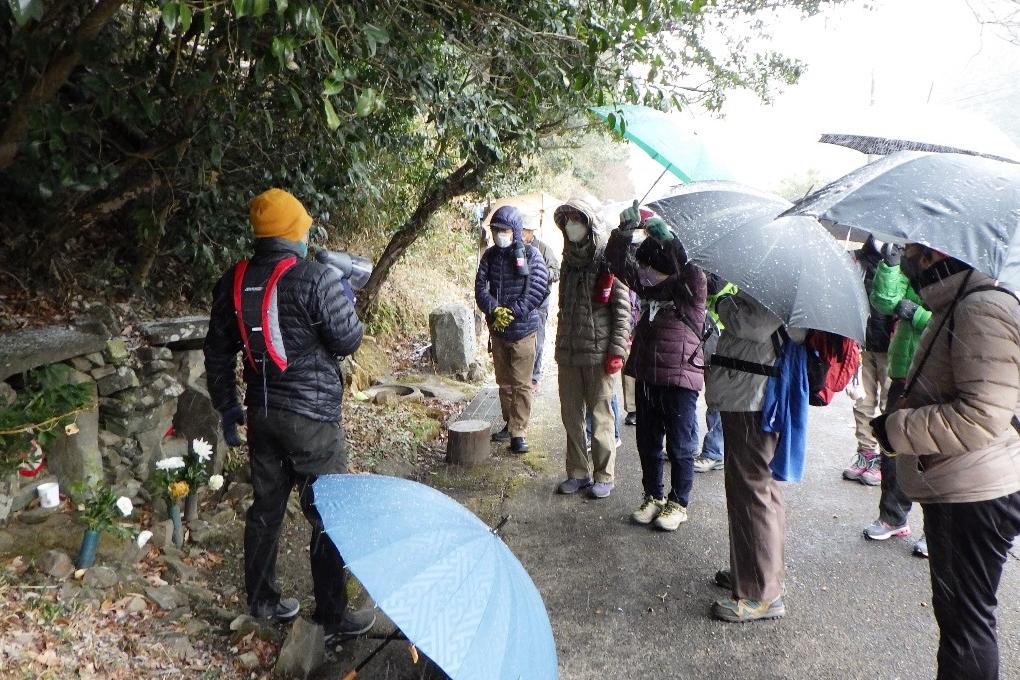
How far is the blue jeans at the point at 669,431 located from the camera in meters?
4.23

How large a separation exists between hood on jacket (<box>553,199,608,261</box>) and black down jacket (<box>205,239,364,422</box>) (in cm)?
207

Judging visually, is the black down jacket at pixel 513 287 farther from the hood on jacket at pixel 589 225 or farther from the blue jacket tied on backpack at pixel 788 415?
the blue jacket tied on backpack at pixel 788 415

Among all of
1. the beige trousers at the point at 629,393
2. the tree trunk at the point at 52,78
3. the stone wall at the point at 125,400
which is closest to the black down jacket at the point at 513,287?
the beige trousers at the point at 629,393

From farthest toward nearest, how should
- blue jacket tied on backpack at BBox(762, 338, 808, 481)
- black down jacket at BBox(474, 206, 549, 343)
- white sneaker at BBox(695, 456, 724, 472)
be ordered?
1. black down jacket at BBox(474, 206, 549, 343)
2. white sneaker at BBox(695, 456, 724, 472)
3. blue jacket tied on backpack at BBox(762, 338, 808, 481)

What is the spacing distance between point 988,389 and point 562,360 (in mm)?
2876

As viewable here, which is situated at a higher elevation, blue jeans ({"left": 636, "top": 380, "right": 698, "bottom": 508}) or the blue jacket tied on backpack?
the blue jacket tied on backpack

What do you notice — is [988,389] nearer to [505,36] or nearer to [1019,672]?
[1019,672]

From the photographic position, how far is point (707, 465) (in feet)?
18.0

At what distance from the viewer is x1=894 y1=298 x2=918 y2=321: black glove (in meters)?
4.18

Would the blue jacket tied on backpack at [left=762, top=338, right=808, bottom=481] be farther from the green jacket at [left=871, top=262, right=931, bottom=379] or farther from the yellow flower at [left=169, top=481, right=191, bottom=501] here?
the yellow flower at [left=169, top=481, right=191, bottom=501]

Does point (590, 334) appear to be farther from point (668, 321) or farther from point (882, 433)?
point (882, 433)

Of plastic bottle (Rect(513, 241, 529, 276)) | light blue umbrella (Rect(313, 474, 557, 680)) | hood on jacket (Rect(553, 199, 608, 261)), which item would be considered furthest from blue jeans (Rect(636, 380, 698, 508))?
Answer: light blue umbrella (Rect(313, 474, 557, 680))

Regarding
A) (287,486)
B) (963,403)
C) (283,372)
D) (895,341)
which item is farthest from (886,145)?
(287,486)

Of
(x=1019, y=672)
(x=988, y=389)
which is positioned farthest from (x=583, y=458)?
(x=988, y=389)
